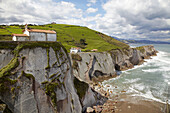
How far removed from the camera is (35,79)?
1577cm

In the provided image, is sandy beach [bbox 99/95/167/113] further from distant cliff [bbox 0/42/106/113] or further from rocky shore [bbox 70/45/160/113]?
distant cliff [bbox 0/42/106/113]

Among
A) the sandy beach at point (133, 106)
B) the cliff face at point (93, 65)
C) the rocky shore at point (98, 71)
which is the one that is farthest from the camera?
the cliff face at point (93, 65)

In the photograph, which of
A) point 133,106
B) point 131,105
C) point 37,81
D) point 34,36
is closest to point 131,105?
point 131,105

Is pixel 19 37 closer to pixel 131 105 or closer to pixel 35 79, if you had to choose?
pixel 35 79

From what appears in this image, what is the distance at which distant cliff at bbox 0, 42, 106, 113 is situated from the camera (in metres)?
14.0

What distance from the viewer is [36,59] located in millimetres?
16625

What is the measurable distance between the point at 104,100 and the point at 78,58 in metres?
18.9

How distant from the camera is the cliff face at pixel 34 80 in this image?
13.9m

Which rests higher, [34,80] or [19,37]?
[19,37]

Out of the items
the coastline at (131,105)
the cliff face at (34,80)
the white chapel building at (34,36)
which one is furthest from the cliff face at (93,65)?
the cliff face at (34,80)

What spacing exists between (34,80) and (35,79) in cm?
19

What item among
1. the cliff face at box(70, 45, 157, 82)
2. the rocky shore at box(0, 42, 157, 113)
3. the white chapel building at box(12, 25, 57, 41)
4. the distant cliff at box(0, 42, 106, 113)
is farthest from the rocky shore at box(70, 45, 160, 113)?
the white chapel building at box(12, 25, 57, 41)

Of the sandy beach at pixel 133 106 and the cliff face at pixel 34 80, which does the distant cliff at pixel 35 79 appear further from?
the sandy beach at pixel 133 106

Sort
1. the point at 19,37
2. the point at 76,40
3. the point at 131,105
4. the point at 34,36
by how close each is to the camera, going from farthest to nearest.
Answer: the point at 76,40 → the point at 131,105 → the point at 34,36 → the point at 19,37
